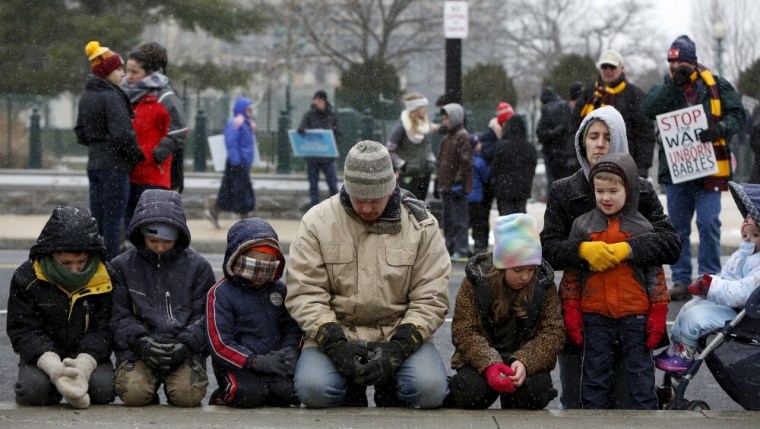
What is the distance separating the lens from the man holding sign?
8875mm

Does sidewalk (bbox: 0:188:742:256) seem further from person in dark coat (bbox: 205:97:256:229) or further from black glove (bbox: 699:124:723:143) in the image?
black glove (bbox: 699:124:723:143)

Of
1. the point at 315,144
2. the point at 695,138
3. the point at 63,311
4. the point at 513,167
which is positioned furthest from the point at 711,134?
the point at 315,144

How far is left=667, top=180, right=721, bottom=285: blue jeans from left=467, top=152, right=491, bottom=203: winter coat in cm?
370

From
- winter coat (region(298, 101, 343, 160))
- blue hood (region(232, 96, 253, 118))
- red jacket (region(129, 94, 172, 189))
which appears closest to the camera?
red jacket (region(129, 94, 172, 189))

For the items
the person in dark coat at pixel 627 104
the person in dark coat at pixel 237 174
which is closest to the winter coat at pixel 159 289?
the person in dark coat at pixel 627 104

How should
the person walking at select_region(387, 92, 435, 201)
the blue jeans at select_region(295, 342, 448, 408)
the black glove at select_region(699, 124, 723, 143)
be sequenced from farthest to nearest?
the person walking at select_region(387, 92, 435, 201) < the black glove at select_region(699, 124, 723, 143) < the blue jeans at select_region(295, 342, 448, 408)

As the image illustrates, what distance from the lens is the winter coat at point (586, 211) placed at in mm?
5324

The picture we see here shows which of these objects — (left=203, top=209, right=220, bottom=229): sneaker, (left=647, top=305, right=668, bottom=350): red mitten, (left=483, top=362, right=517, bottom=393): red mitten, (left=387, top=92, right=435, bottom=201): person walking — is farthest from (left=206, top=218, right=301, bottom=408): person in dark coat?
(left=203, top=209, right=220, bottom=229): sneaker

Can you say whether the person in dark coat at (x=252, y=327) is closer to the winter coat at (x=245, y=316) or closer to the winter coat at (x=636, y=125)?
the winter coat at (x=245, y=316)

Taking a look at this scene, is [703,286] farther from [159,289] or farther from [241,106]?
[241,106]

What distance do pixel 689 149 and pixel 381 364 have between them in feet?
15.4

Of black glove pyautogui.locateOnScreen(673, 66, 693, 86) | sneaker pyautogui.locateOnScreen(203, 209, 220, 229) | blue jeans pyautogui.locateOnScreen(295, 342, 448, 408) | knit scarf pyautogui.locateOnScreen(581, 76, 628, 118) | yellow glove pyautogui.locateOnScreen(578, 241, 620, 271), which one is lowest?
sneaker pyautogui.locateOnScreen(203, 209, 220, 229)

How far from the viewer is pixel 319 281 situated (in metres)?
5.26

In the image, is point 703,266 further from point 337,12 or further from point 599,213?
point 337,12
